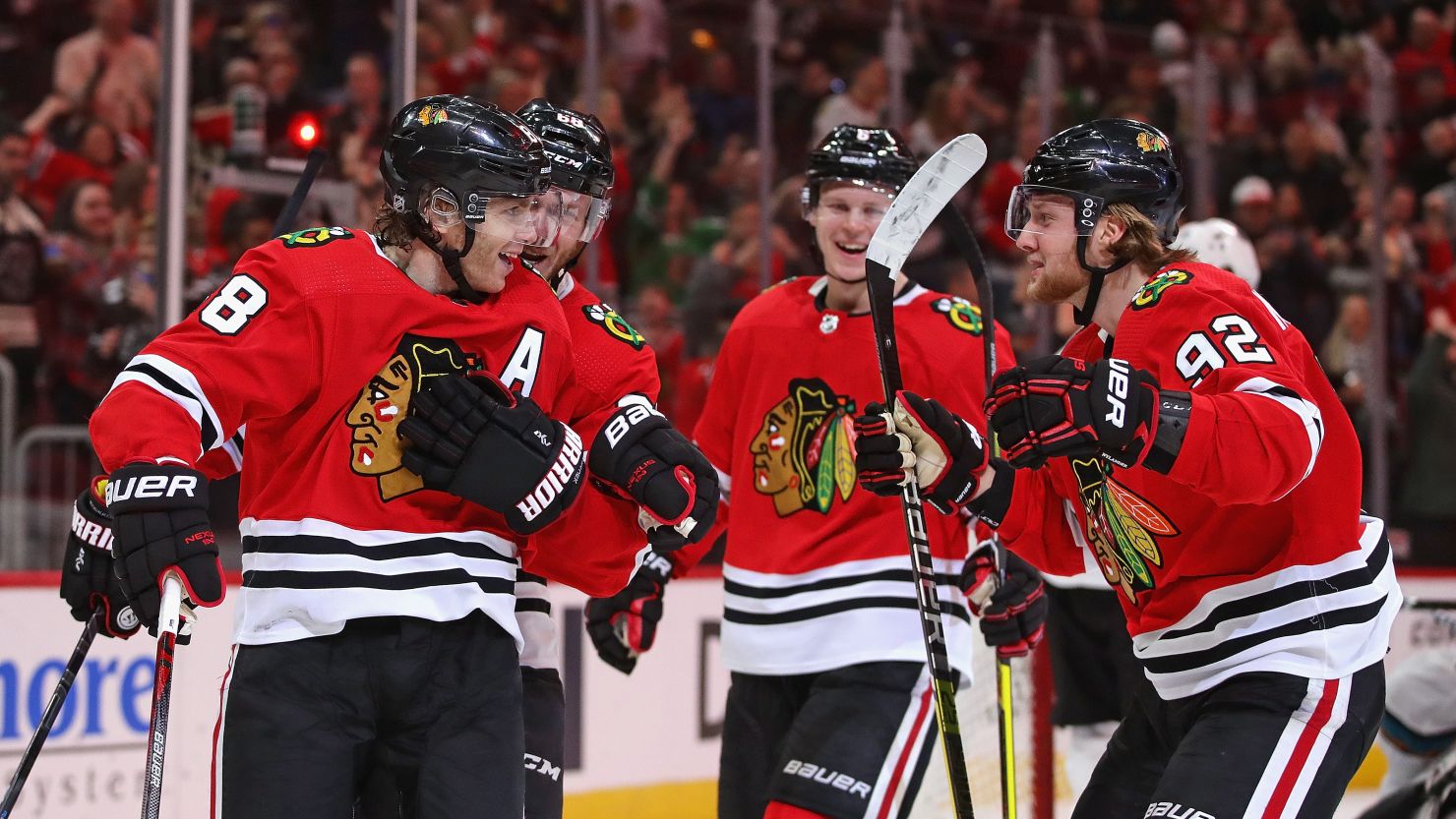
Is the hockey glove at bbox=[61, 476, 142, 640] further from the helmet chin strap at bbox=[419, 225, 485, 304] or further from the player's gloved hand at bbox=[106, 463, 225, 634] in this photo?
the helmet chin strap at bbox=[419, 225, 485, 304]

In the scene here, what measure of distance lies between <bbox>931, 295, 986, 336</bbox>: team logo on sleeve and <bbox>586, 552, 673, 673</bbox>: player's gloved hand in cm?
72

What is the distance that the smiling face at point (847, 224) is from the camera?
3.31 m

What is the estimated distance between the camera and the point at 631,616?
10.9 feet

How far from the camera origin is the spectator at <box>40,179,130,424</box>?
15.6ft

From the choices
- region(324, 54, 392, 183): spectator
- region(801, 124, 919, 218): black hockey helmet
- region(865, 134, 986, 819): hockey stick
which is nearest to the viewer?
region(865, 134, 986, 819): hockey stick

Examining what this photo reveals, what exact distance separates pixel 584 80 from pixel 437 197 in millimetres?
3287

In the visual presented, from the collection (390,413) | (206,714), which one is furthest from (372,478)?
(206,714)

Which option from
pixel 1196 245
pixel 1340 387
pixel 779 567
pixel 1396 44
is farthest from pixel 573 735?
pixel 1396 44

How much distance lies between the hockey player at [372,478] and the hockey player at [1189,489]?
0.71m

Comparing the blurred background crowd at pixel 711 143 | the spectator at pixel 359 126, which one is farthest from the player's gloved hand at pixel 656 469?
the spectator at pixel 359 126

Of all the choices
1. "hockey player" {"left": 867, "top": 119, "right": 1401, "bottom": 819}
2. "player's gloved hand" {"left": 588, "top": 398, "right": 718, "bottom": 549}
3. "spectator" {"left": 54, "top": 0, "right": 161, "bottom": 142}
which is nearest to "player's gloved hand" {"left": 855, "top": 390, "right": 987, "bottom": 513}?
"hockey player" {"left": 867, "top": 119, "right": 1401, "bottom": 819}

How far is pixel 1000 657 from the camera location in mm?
3189

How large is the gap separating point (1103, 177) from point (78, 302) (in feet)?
10.7

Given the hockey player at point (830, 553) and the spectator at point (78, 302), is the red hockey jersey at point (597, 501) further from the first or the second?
the spectator at point (78, 302)
